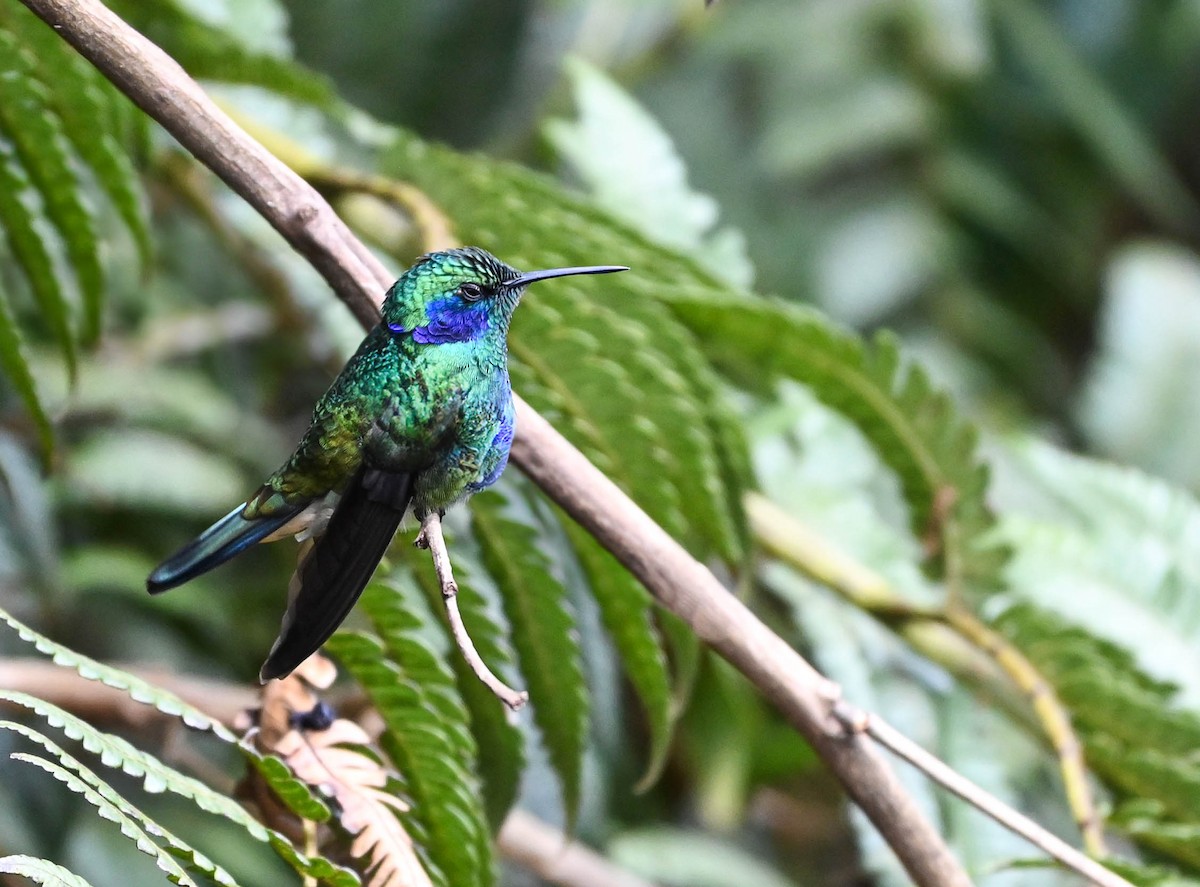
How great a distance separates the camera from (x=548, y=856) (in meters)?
1.45

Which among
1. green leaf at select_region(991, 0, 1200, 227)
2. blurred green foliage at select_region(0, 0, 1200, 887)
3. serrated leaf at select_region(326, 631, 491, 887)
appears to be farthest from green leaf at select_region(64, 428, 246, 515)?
green leaf at select_region(991, 0, 1200, 227)

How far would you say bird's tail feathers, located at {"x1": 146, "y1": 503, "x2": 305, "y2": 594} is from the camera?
0.60 metres

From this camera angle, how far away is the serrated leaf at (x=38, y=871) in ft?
2.08

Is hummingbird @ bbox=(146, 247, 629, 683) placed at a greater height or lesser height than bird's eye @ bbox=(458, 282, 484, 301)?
lesser

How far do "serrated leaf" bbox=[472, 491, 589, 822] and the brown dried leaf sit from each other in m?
0.16

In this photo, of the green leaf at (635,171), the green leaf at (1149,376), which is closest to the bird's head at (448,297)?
the green leaf at (635,171)

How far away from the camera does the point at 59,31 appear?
650mm

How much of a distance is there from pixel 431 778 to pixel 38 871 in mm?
283

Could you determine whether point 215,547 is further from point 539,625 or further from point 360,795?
point 539,625

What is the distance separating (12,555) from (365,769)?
28.6 inches

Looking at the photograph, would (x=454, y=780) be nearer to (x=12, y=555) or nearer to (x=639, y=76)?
(x=12, y=555)

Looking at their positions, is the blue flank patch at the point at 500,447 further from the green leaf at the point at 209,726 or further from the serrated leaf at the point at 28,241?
the serrated leaf at the point at 28,241

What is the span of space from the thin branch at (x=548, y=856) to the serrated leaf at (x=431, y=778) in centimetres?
52

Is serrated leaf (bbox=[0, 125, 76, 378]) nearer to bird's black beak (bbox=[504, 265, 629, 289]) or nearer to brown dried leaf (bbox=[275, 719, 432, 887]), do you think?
brown dried leaf (bbox=[275, 719, 432, 887])
